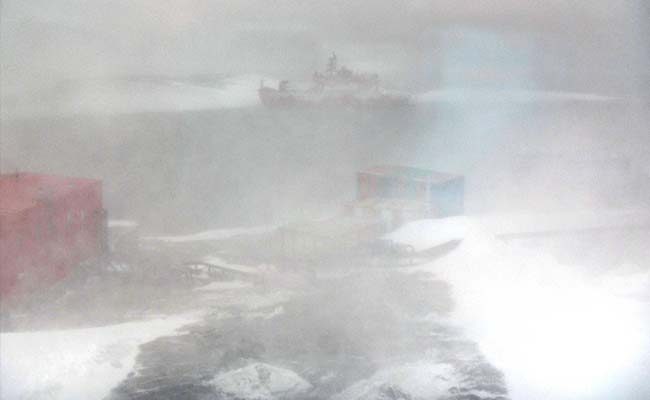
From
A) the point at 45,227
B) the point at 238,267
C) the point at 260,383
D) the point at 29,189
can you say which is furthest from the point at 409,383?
the point at 29,189

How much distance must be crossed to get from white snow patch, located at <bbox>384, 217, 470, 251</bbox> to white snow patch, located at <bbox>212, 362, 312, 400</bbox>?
8.26 feet

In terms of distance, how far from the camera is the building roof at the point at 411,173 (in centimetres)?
752

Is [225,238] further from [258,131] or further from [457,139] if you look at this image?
[457,139]

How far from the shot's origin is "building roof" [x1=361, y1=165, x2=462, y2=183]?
7.52m

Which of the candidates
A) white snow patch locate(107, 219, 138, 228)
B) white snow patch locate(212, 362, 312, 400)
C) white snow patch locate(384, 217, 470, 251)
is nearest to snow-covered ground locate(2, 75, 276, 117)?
white snow patch locate(107, 219, 138, 228)

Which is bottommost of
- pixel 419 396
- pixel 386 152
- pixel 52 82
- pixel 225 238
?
pixel 419 396

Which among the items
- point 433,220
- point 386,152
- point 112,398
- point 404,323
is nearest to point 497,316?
point 404,323

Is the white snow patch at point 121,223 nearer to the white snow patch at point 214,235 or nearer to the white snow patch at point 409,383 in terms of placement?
the white snow patch at point 214,235

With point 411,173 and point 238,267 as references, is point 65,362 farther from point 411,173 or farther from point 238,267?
point 411,173

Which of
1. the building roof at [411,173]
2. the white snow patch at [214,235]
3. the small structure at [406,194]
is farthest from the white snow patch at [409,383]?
the white snow patch at [214,235]

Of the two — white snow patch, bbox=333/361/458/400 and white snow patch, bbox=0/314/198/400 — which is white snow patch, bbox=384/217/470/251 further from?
white snow patch, bbox=0/314/198/400

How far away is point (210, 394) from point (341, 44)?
430 centimetres

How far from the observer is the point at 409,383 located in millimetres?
4688

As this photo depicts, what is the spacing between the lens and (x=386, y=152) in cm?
947
